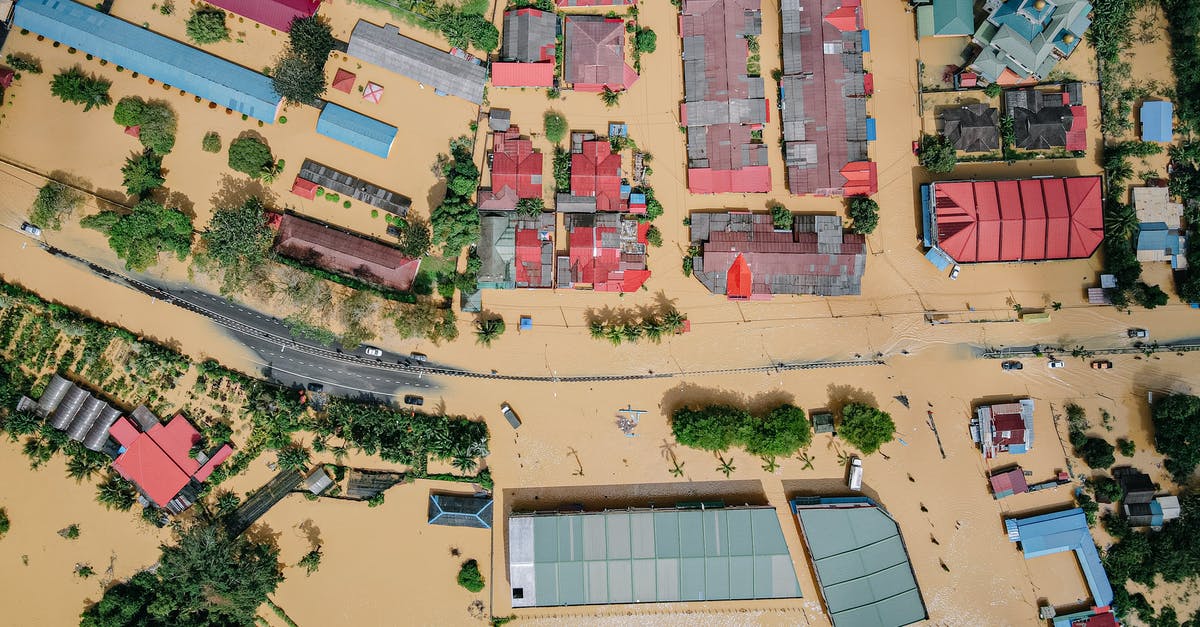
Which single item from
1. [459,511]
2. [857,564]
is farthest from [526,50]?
[857,564]

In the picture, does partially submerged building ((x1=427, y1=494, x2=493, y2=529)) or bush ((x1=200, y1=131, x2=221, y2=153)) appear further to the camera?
bush ((x1=200, y1=131, x2=221, y2=153))

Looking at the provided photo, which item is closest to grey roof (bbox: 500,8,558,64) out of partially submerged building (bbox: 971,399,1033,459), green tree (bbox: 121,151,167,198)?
green tree (bbox: 121,151,167,198)

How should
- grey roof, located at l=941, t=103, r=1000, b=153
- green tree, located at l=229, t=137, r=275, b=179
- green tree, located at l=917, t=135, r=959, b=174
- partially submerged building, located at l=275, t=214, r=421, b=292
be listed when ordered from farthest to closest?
grey roof, located at l=941, t=103, r=1000, b=153 < green tree, located at l=917, t=135, r=959, b=174 < partially submerged building, located at l=275, t=214, r=421, b=292 < green tree, located at l=229, t=137, r=275, b=179

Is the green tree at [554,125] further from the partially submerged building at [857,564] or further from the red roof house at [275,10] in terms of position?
the partially submerged building at [857,564]

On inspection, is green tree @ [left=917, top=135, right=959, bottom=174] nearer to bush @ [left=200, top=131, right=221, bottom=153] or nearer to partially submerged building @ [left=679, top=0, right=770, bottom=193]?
partially submerged building @ [left=679, top=0, right=770, bottom=193]

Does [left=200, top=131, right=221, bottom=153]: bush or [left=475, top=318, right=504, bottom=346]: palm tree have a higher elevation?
[left=200, top=131, right=221, bottom=153]: bush

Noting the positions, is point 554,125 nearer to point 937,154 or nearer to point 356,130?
point 356,130
